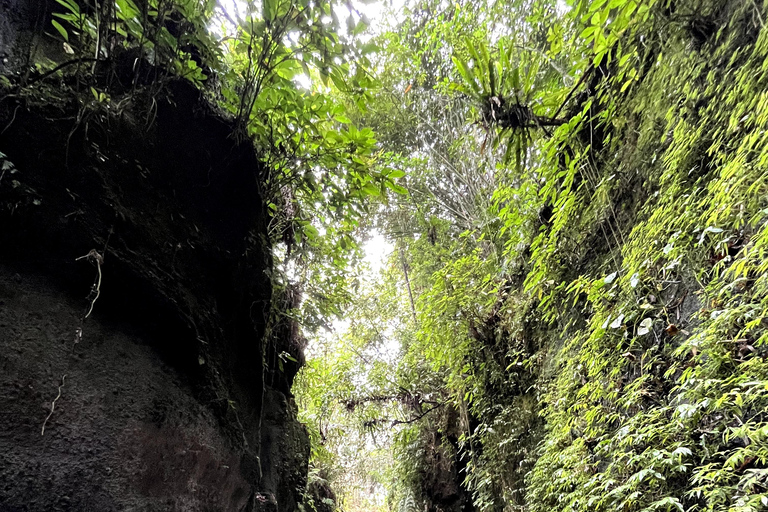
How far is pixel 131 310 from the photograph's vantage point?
5.86ft

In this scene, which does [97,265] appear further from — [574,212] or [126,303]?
[574,212]

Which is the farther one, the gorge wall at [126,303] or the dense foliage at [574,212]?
the dense foliage at [574,212]

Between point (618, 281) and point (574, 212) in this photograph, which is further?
point (574, 212)

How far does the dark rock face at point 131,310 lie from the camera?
134 cm

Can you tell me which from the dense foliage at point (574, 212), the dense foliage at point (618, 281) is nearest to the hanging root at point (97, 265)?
the dense foliage at point (574, 212)

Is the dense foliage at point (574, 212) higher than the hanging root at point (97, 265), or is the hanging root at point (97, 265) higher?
the dense foliage at point (574, 212)

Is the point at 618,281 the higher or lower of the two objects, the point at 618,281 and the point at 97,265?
the higher

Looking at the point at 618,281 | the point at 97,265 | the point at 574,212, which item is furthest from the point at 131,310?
the point at 574,212

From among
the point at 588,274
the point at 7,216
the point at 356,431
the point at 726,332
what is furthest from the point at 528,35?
the point at 356,431

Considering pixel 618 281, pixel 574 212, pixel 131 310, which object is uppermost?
pixel 574 212

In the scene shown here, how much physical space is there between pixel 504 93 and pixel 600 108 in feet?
2.83

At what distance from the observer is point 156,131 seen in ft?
6.91

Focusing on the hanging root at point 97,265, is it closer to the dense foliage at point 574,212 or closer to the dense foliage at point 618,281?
the dense foliage at point 574,212

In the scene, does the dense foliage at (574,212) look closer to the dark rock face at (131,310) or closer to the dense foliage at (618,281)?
the dense foliage at (618,281)
